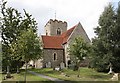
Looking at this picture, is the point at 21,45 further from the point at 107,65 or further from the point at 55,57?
the point at 55,57

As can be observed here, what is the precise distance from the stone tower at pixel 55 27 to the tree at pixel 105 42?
31.2 metres

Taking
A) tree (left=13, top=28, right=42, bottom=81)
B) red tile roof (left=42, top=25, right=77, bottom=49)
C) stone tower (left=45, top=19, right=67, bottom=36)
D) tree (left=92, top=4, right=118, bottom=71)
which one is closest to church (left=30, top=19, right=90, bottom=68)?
red tile roof (left=42, top=25, right=77, bottom=49)

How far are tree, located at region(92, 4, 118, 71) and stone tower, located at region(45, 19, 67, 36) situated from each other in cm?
3120

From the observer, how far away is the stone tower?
8406cm

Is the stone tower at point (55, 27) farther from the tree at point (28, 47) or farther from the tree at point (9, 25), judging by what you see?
the tree at point (28, 47)

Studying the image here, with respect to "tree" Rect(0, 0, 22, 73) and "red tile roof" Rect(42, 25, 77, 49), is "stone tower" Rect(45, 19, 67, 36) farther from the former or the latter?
"tree" Rect(0, 0, 22, 73)

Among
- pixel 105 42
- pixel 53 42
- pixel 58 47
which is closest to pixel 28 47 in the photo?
pixel 105 42

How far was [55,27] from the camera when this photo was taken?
8450cm

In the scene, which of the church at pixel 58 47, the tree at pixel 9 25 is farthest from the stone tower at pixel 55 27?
the tree at pixel 9 25

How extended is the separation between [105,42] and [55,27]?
34013mm

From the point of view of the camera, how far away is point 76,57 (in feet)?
150

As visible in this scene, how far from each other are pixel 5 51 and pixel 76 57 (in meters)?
13.4

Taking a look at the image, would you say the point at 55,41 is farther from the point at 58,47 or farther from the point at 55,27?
the point at 55,27

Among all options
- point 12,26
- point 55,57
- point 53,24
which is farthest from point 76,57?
point 53,24
